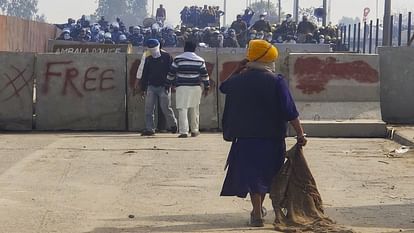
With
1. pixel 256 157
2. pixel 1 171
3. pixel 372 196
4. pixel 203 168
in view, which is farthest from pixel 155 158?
pixel 256 157

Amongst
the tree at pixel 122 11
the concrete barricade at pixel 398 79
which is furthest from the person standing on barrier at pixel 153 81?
the tree at pixel 122 11

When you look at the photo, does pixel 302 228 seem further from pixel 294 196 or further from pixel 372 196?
pixel 372 196

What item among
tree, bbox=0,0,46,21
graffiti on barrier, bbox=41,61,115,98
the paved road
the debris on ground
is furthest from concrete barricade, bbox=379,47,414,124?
tree, bbox=0,0,46,21

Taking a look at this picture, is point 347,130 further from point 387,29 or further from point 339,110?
point 387,29

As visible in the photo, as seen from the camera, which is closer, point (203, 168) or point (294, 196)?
point (294, 196)

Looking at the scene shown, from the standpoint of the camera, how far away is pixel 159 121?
60.1 feet

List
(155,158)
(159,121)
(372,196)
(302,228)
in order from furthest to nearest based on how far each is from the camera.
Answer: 1. (159,121)
2. (155,158)
3. (372,196)
4. (302,228)

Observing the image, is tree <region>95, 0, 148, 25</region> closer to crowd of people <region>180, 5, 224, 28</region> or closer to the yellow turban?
crowd of people <region>180, 5, 224, 28</region>

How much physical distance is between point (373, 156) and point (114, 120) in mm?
5729

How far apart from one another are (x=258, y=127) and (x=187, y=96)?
7.83 meters

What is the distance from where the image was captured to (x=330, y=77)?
1878 cm

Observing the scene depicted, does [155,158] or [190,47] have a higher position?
[190,47]

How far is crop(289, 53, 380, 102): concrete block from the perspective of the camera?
18750 millimetres

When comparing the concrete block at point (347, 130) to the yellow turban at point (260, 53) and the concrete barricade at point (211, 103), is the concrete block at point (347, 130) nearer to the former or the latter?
the concrete barricade at point (211, 103)
